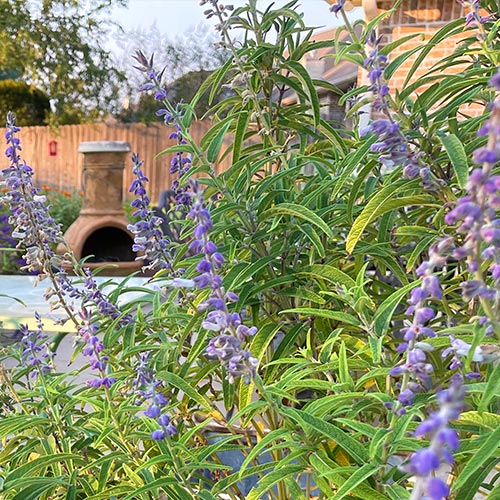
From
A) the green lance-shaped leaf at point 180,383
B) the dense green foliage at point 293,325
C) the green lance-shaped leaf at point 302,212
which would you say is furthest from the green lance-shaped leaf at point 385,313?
the green lance-shaped leaf at point 180,383

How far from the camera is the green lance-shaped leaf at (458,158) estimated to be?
0.62 m

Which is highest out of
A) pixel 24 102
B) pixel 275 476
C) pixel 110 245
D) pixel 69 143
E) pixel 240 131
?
pixel 24 102

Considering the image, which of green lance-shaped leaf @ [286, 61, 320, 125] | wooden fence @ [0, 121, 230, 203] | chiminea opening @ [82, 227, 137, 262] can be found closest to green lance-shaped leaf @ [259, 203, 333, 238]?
green lance-shaped leaf @ [286, 61, 320, 125]

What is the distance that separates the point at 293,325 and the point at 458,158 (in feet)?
1.23

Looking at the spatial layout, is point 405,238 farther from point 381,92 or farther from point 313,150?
point 381,92

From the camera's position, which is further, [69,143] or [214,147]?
[69,143]

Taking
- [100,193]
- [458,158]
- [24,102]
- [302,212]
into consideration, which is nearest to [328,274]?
[302,212]

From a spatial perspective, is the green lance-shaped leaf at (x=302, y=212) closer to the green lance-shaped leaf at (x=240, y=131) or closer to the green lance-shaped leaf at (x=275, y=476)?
the green lance-shaped leaf at (x=240, y=131)

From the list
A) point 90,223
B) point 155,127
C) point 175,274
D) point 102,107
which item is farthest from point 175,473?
point 102,107

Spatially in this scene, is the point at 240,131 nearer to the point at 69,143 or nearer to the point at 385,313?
the point at 385,313

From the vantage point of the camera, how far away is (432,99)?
33.3 inches

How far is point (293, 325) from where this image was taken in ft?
2.95

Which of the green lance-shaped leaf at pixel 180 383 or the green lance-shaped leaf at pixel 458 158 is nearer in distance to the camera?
the green lance-shaped leaf at pixel 458 158

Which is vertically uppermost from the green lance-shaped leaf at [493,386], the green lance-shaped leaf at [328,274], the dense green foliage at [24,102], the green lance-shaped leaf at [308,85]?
the dense green foliage at [24,102]
